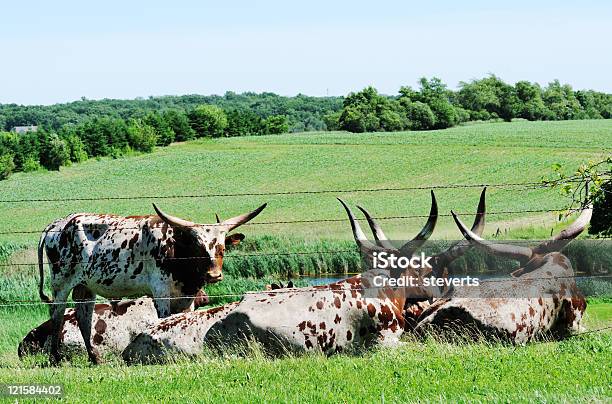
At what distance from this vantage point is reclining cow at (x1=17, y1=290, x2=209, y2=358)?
1467 centimetres

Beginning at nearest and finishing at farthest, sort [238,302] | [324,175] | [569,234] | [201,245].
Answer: [238,302] < [201,245] < [569,234] < [324,175]

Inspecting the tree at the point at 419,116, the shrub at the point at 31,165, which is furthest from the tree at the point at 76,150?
the tree at the point at 419,116

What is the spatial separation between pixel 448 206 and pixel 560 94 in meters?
90.9

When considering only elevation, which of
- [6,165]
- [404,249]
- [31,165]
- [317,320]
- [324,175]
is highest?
[404,249]

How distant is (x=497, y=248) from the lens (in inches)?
567

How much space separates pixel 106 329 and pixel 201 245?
2.08m

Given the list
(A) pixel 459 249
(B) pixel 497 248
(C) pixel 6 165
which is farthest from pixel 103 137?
(B) pixel 497 248

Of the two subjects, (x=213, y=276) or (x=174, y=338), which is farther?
(x=213, y=276)

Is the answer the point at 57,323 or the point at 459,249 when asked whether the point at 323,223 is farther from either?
the point at 57,323

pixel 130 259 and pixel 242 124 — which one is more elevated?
pixel 130 259

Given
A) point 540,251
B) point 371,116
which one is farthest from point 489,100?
point 540,251

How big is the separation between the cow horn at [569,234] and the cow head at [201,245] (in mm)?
4545

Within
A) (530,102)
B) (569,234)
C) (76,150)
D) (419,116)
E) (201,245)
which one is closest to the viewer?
(201,245)

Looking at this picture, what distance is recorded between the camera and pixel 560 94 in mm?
139750
